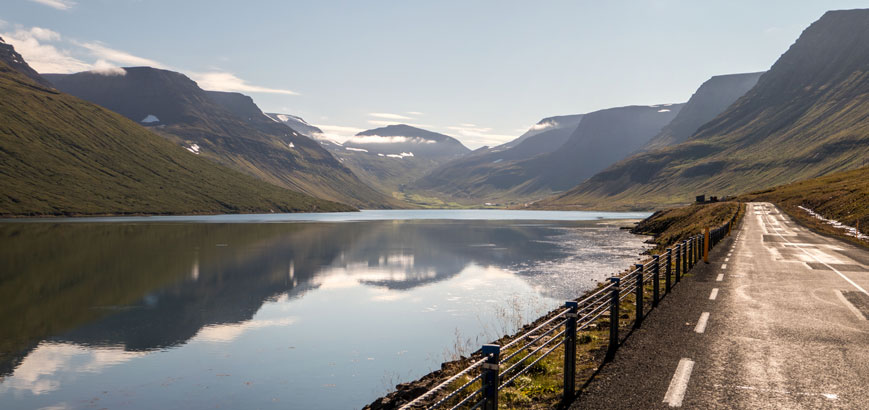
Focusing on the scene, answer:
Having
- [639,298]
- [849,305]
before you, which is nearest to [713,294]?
[849,305]

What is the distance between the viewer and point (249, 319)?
30.5 metres

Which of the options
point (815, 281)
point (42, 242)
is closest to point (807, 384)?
point (815, 281)

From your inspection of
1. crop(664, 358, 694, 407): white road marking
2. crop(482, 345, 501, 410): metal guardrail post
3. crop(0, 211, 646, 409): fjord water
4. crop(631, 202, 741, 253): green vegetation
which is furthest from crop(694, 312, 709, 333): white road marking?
crop(631, 202, 741, 253): green vegetation

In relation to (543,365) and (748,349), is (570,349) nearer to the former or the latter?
(543,365)

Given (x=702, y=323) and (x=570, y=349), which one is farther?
(x=702, y=323)

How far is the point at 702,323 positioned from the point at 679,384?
5781mm

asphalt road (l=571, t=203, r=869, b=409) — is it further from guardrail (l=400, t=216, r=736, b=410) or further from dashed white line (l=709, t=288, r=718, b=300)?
guardrail (l=400, t=216, r=736, b=410)

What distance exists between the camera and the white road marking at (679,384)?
8545 millimetres

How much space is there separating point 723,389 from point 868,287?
15.5 m

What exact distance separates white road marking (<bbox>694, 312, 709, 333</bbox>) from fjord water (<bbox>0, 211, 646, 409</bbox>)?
999 cm

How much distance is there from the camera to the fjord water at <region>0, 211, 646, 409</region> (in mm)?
18500

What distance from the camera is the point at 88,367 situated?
20.9 metres

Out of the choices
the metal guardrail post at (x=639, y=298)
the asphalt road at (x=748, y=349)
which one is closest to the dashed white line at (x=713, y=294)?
the asphalt road at (x=748, y=349)

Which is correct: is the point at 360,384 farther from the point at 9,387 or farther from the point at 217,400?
the point at 9,387
